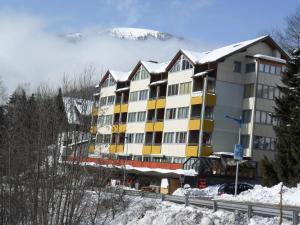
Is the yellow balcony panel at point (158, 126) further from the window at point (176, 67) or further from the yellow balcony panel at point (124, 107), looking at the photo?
the yellow balcony panel at point (124, 107)

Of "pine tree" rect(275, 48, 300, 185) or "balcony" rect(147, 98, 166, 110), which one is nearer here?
"pine tree" rect(275, 48, 300, 185)

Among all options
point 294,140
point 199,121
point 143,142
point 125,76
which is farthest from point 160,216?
point 125,76

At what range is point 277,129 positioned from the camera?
4934 cm

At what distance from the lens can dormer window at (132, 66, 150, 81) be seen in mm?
80562

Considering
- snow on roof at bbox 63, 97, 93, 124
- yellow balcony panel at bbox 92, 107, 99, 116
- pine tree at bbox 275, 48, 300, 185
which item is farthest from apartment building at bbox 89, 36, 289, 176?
snow on roof at bbox 63, 97, 93, 124

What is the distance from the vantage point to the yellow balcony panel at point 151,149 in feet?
238

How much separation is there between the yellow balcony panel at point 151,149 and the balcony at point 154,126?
6.82 feet

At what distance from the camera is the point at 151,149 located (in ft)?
243

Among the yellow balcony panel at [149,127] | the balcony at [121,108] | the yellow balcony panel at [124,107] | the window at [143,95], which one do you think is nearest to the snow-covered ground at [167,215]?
the yellow balcony panel at [149,127]

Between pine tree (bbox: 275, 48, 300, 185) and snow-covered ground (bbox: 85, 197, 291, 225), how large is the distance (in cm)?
1243

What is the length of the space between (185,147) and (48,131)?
41.6m

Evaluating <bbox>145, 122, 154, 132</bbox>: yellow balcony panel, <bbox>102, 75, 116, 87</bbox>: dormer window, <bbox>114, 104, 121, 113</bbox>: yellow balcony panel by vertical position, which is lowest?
<bbox>145, 122, 154, 132</bbox>: yellow balcony panel

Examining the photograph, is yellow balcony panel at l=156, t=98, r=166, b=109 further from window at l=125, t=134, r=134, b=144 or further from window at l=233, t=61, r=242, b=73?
window at l=233, t=61, r=242, b=73

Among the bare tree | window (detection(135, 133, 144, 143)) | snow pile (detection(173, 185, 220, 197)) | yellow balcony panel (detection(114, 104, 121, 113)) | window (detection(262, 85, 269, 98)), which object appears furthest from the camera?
yellow balcony panel (detection(114, 104, 121, 113))
